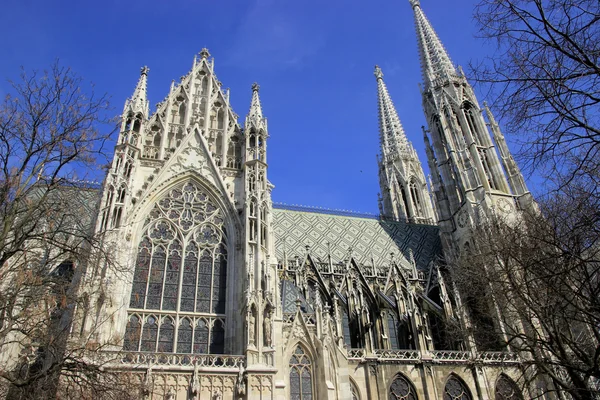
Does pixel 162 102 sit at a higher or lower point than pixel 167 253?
higher

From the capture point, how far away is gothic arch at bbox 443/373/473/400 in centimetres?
1911

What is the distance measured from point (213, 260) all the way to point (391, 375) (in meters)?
8.15

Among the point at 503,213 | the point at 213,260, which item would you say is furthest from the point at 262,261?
the point at 503,213

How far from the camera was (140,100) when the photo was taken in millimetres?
20781

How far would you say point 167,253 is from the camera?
18016 millimetres

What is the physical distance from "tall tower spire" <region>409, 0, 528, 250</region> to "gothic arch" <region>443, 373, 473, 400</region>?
8.64 metres

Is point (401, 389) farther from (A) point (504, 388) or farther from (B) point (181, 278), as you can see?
(B) point (181, 278)

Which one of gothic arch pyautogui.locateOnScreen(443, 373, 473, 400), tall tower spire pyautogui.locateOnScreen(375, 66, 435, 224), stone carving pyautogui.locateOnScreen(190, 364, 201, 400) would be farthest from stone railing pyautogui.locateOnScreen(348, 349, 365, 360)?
tall tower spire pyautogui.locateOnScreen(375, 66, 435, 224)

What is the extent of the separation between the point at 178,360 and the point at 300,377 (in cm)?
397

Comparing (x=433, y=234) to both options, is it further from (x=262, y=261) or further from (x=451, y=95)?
(x=262, y=261)

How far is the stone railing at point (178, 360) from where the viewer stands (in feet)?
46.9

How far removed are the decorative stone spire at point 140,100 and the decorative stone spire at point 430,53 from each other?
63.9ft

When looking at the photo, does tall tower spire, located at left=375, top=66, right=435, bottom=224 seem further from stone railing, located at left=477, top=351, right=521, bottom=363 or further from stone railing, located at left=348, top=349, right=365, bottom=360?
stone railing, located at left=348, top=349, right=365, bottom=360

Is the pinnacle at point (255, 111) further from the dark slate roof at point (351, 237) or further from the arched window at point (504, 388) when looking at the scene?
the arched window at point (504, 388)
